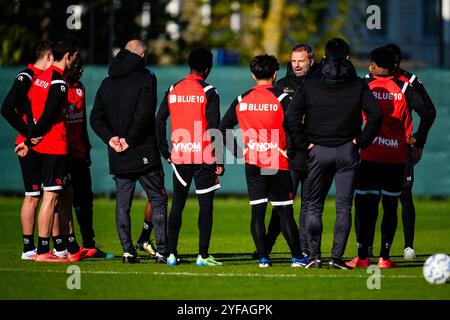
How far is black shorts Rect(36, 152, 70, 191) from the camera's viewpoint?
1280 centimetres

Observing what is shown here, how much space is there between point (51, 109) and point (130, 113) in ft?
2.82

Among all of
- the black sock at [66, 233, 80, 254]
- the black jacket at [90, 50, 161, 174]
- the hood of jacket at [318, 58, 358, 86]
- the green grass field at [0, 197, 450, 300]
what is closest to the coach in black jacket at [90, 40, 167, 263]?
the black jacket at [90, 50, 161, 174]

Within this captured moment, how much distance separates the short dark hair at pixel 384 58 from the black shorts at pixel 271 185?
1.56 meters

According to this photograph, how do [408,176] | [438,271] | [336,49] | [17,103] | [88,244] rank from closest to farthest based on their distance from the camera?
[438,271], [336,49], [17,103], [88,244], [408,176]

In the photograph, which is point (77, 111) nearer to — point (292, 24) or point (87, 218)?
point (87, 218)

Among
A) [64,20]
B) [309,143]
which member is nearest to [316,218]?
[309,143]

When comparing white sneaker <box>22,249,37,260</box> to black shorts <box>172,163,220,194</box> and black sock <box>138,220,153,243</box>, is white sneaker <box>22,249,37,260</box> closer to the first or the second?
black sock <box>138,220,153,243</box>

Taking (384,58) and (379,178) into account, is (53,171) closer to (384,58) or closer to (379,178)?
(379,178)

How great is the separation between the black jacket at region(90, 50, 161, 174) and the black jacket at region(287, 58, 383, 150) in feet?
5.44

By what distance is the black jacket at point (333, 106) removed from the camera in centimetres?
1196

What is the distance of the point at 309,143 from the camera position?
12156 mm

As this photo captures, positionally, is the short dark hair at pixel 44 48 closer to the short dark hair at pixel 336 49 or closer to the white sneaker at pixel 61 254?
the white sneaker at pixel 61 254

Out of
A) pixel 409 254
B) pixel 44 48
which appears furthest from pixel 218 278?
pixel 44 48

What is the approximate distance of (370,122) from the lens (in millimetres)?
11898
